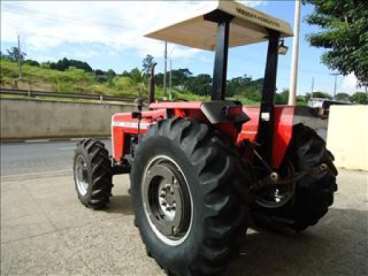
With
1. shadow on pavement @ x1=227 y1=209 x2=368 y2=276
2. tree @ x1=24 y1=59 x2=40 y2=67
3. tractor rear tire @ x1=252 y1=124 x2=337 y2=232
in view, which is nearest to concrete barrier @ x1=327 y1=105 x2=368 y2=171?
shadow on pavement @ x1=227 y1=209 x2=368 y2=276

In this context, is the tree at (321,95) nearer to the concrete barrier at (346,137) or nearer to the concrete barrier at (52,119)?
the concrete barrier at (346,137)

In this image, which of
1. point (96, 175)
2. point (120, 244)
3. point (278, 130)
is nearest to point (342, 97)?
point (278, 130)

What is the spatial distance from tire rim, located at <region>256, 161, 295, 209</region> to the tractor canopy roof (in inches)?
51.4

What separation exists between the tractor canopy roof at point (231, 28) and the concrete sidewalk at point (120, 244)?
6.87 ft

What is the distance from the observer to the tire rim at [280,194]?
3256mm

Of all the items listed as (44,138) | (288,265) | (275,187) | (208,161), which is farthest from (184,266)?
(44,138)

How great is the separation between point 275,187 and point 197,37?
183 cm

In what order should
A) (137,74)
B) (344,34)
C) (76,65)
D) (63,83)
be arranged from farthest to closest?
(63,83)
(137,74)
(76,65)
(344,34)

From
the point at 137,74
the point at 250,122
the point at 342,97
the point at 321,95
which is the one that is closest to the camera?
the point at 342,97

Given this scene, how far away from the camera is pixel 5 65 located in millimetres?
43562

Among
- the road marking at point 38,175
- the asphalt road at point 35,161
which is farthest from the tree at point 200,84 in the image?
the asphalt road at point 35,161

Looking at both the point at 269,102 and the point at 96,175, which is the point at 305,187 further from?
the point at 96,175

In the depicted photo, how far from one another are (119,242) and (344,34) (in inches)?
115

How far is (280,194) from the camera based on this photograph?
3.40m
